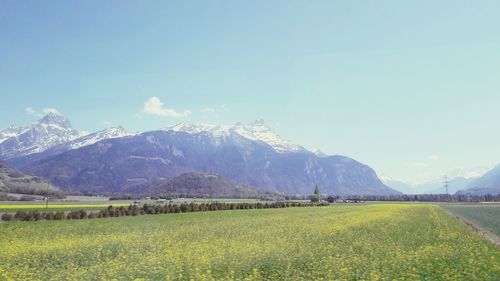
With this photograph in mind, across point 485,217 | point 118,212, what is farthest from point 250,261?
point 485,217

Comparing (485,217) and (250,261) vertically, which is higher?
(250,261)

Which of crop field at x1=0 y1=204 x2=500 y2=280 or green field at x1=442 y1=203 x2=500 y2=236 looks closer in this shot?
crop field at x1=0 y1=204 x2=500 y2=280

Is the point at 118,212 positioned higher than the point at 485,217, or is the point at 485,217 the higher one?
the point at 118,212

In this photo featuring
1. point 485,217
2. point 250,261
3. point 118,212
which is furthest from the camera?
point 485,217

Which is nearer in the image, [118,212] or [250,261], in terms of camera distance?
[250,261]

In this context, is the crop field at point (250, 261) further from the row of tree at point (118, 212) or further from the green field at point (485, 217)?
the row of tree at point (118, 212)

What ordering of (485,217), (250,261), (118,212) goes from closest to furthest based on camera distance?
(250,261), (118,212), (485,217)

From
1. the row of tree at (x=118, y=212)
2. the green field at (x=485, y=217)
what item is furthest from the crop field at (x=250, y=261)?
the row of tree at (x=118, y=212)

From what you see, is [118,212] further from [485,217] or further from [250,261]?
[485,217]

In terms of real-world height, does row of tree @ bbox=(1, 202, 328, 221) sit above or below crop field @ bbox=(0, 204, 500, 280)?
above

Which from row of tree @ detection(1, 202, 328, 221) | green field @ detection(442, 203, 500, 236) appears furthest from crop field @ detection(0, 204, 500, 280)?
row of tree @ detection(1, 202, 328, 221)

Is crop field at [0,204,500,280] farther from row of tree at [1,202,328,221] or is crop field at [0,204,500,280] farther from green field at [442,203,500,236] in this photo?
row of tree at [1,202,328,221]

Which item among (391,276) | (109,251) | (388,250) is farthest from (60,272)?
(388,250)

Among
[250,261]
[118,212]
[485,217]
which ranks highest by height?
[118,212]
